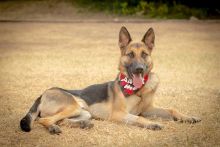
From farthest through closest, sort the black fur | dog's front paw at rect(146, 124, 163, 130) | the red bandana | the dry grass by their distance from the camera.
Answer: the black fur → the red bandana → dog's front paw at rect(146, 124, 163, 130) → the dry grass

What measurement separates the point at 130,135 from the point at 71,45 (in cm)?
1186

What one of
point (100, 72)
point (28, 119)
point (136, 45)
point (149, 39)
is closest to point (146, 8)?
point (100, 72)

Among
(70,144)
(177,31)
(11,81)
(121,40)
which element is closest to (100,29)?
(177,31)

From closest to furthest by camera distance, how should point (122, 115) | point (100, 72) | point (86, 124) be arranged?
point (86, 124) → point (122, 115) → point (100, 72)

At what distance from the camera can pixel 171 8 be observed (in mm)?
26062

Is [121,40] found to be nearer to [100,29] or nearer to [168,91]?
[168,91]

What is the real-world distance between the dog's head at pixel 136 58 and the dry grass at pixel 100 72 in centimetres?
84

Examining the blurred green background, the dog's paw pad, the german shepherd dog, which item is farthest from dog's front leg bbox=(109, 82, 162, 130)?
the blurred green background

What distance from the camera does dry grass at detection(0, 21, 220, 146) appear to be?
708cm

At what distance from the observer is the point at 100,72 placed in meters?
13.0

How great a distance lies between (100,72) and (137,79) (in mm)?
5229

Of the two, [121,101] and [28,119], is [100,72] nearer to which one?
[121,101]

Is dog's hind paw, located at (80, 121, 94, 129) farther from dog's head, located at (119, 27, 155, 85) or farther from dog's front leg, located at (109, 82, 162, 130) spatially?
dog's head, located at (119, 27, 155, 85)

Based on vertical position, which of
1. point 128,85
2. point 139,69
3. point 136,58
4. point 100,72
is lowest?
point 100,72
